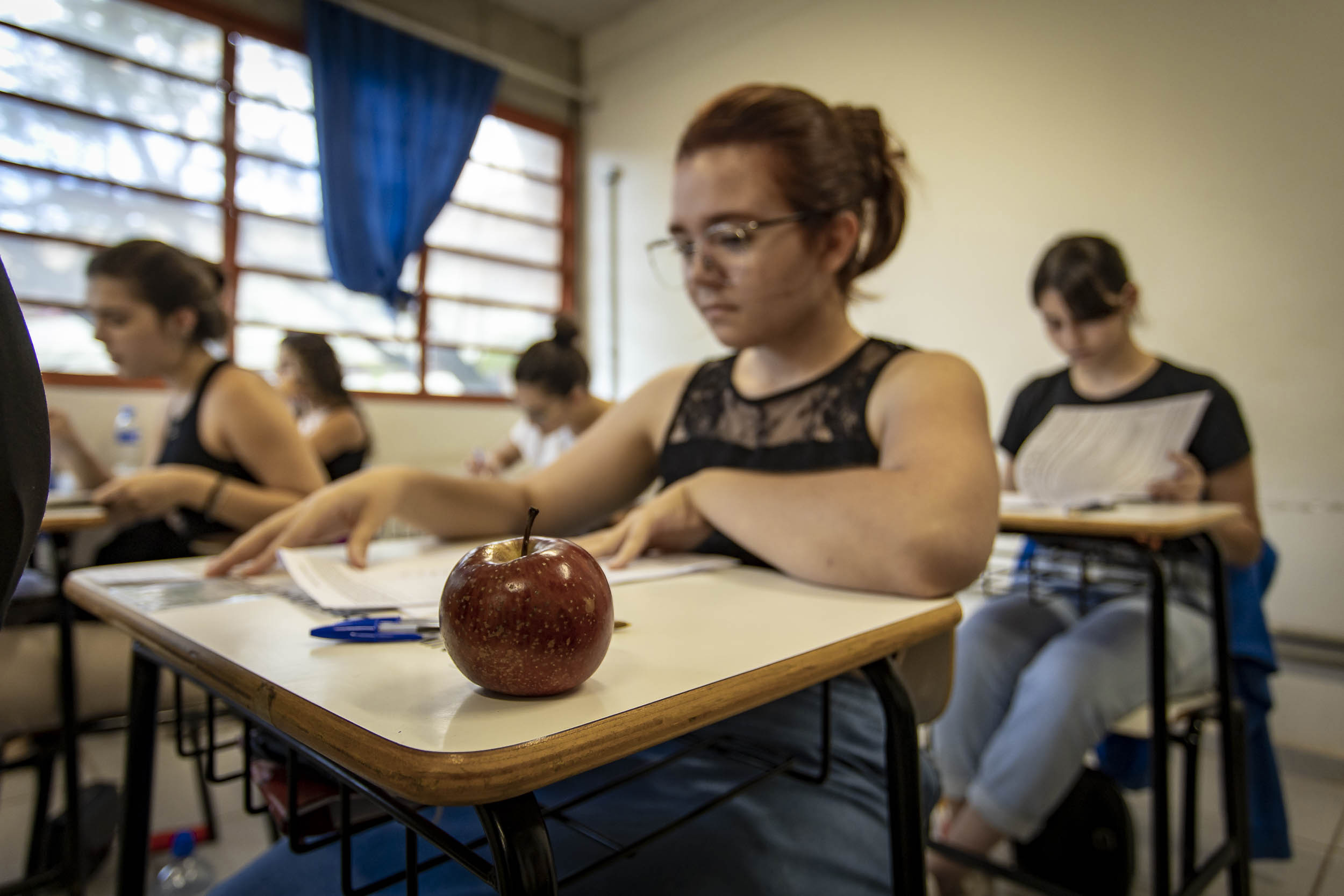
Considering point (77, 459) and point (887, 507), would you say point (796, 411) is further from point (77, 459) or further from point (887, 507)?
point (77, 459)

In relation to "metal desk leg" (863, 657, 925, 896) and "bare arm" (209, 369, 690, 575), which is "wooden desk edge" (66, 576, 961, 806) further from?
"bare arm" (209, 369, 690, 575)

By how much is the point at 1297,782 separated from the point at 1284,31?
2.25 meters

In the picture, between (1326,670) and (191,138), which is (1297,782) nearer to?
(1326,670)

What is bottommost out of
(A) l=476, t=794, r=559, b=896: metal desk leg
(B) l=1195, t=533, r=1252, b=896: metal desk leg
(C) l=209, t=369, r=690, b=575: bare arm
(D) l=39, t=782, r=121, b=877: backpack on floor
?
(D) l=39, t=782, r=121, b=877: backpack on floor

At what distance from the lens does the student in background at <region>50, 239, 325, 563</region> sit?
5.67ft

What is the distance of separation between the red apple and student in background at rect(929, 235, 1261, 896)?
1.04 m

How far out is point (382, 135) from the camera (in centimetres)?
437

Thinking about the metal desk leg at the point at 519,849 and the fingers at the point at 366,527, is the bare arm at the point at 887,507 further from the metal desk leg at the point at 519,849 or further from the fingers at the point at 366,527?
the metal desk leg at the point at 519,849

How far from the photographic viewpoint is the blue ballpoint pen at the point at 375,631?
55cm

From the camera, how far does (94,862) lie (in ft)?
5.32

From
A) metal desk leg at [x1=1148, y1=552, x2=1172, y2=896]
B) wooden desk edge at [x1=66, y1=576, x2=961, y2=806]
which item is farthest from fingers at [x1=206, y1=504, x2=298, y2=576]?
metal desk leg at [x1=1148, y1=552, x2=1172, y2=896]

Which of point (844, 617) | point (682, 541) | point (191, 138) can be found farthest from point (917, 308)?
point (191, 138)

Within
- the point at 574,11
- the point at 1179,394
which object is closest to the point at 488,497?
the point at 1179,394

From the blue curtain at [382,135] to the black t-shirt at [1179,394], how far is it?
3446mm
